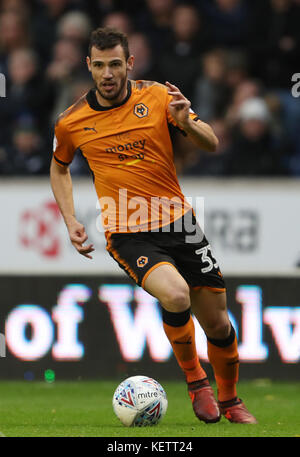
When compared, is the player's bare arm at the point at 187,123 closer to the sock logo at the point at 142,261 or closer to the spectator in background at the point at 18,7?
the sock logo at the point at 142,261

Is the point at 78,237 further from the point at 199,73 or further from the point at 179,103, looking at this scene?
the point at 199,73

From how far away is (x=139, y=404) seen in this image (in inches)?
241

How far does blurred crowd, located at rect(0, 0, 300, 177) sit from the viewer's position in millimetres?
11125

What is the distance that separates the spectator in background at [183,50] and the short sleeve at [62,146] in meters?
4.90

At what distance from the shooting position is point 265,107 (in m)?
11.2

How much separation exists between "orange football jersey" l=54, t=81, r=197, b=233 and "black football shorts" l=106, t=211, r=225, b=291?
56 mm

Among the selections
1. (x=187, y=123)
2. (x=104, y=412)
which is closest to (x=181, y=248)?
(x=187, y=123)

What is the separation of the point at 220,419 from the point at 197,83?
19.1 feet

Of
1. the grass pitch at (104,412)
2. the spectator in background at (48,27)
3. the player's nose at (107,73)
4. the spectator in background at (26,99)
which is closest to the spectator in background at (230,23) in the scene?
the spectator in background at (48,27)

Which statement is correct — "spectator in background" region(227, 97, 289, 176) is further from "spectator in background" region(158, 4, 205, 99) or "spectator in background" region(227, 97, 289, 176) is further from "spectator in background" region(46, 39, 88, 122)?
"spectator in background" region(46, 39, 88, 122)

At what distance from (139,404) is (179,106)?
1786 mm

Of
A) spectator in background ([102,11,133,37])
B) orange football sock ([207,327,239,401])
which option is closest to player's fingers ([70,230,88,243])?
orange football sock ([207,327,239,401])

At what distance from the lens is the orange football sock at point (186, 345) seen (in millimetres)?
6072
